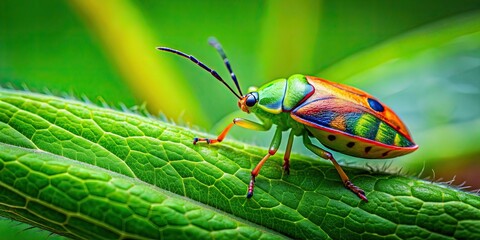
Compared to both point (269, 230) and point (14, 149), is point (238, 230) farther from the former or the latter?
point (14, 149)

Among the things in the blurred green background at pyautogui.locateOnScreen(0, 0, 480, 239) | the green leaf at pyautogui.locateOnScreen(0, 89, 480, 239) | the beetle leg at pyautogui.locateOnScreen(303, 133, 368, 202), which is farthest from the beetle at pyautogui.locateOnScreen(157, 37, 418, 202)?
the blurred green background at pyautogui.locateOnScreen(0, 0, 480, 239)

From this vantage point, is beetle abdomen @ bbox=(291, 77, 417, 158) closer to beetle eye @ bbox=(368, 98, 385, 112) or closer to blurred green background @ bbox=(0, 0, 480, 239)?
beetle eye @ bbox=(368, 98, 385, 112)

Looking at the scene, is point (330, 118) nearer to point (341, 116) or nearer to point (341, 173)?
point (341, 116)

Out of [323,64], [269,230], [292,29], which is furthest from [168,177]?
[323,64]

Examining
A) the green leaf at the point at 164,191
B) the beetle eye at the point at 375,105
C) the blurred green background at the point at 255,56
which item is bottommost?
the green leaf at the point at 164,191

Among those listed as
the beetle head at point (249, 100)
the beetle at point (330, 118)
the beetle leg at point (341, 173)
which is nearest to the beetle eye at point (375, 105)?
the beetle at point (330, 118)

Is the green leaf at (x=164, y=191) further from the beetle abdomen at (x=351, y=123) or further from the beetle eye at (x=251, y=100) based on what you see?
the beetle eye at (x=251, y=100)
